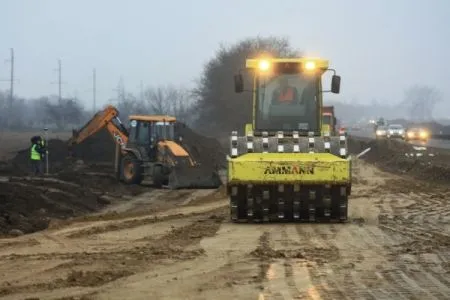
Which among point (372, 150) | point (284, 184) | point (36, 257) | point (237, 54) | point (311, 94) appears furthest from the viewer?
point (237, 54)

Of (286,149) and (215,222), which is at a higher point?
(286,149)

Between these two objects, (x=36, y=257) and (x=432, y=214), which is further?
(x=432, y=214)

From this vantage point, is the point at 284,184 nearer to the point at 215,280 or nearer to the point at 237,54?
the point at 215,280

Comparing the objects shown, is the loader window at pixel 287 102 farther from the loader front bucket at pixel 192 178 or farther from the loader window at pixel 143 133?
the loader window at pixel 143 133

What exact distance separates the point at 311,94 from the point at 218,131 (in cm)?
6868

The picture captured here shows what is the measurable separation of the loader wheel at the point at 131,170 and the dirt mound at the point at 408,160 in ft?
36.5

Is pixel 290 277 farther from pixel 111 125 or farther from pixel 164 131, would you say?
pixel 111 125

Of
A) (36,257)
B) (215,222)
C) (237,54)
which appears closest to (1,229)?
(215,222)

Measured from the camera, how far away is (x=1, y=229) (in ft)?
56.6

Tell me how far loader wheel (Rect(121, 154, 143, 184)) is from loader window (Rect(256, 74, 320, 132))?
13.4 m

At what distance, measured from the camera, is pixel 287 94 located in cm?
1783

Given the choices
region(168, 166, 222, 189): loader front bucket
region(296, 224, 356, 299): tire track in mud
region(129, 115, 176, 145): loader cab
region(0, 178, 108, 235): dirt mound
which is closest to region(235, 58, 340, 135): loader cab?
region(296, 224, 356, 299): tire track in mud

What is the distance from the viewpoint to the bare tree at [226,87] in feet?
265

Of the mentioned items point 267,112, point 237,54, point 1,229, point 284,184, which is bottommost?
point 1,229
